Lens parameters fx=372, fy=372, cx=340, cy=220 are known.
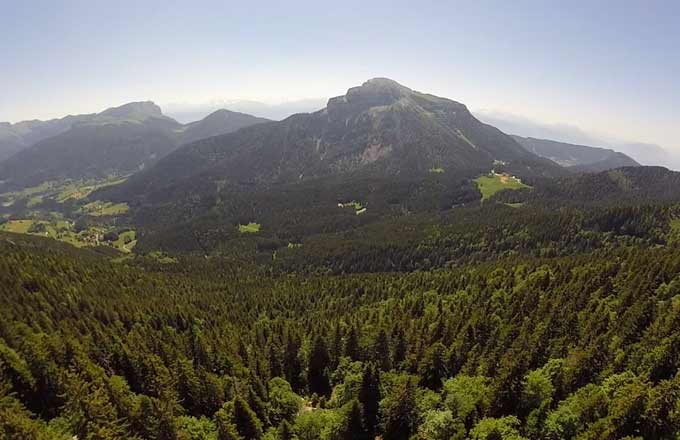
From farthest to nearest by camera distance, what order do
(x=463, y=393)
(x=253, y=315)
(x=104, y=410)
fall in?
1. (x=253, y=315)
2. (x=463, y=393)
3. (x=104, y=410)

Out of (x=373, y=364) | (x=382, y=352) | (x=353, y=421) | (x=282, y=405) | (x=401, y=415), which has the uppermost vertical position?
(x=373, y=364)

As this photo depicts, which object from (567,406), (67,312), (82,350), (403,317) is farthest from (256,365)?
(67,312)

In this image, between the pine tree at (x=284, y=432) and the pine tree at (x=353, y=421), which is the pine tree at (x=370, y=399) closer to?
the pine tree at (x=353, y=421)

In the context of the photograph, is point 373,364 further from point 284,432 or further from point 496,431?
point 496,431

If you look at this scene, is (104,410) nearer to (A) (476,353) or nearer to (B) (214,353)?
(B) (214,353)

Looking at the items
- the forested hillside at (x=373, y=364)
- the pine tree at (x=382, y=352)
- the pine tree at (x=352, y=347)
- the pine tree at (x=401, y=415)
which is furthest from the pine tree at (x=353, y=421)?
the pine tree at (x=352, y=347)

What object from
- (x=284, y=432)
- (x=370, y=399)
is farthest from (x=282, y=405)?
(x=370, y=399)

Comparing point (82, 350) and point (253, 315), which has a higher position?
point (82, 350)

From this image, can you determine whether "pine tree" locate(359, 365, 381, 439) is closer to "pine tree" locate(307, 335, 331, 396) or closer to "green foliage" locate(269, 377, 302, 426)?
"green foliage" locate(269, 377, 302, 426)
